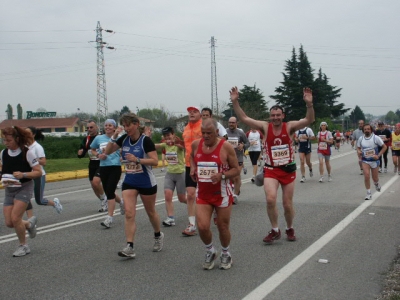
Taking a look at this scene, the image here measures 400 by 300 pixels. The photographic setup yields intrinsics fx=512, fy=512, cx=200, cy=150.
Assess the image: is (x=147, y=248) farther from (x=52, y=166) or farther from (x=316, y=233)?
(x=52, y=166)

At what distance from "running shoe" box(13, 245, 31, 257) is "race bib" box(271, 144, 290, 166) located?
3.69m

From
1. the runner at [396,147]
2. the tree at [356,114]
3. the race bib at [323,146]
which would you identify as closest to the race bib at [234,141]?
the race bib at [323,146]

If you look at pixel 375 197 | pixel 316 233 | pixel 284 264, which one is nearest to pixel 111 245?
pixel 284 264

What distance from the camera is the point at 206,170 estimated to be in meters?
5.96

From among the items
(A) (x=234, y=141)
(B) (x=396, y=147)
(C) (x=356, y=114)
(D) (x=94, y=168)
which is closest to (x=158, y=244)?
(D) (x=94, y=168)

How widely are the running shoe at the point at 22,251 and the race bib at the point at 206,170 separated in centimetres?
279

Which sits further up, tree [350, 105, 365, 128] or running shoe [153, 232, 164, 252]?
tree [350, 105, 365, 128]

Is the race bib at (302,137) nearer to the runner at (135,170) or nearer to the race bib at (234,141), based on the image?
the race bib at (234,141)

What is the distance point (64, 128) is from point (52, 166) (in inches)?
3401

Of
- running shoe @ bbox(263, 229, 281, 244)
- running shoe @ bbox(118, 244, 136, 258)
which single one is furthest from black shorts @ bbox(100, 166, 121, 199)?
running shoe @ bbox(263, 229, 281, 244)

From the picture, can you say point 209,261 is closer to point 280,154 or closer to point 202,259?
point 202,259

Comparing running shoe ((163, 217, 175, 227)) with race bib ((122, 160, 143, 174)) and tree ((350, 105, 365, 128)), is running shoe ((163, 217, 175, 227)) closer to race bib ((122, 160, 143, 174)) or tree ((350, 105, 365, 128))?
race bib ((122, 160, 143, 174))

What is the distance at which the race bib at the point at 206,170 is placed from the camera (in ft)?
19.5

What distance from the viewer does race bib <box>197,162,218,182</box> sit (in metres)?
5.93
